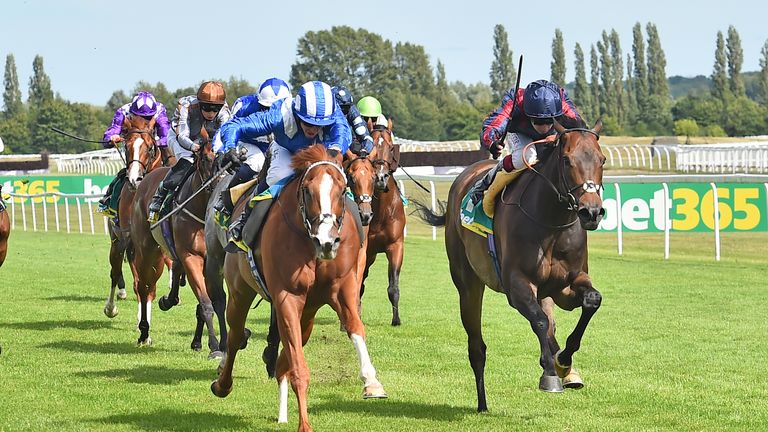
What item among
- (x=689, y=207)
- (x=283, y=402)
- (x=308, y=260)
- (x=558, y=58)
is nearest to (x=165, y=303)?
(x=283, y=402)

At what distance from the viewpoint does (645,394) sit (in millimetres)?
7684

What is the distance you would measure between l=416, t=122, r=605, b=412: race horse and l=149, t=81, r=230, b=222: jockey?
134 inches

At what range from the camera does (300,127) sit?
6.97 m

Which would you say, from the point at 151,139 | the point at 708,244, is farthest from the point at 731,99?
the point at 151,139

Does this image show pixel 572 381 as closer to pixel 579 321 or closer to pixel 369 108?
pixel 579 321

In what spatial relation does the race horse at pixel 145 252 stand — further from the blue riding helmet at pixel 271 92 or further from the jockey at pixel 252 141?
the blue riding helmet at pixel 271 92

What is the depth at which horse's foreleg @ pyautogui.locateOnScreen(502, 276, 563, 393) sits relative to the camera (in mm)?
6512

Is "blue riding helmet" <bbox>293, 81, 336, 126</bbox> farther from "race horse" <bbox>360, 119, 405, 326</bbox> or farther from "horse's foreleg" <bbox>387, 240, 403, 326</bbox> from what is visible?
"horse's foreleg" <bbox>387, 240, 403, 326</bbox>

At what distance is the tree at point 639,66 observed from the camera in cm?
8744

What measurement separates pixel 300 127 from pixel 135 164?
15.6ft

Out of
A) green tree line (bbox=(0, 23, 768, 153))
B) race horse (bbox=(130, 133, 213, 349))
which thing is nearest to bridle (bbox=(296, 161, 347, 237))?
race horse (bbox=(130, 133, 213, 349))

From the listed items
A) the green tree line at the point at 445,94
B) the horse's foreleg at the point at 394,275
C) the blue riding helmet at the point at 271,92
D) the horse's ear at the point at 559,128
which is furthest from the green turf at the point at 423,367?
the green tree line at the point at 445,94

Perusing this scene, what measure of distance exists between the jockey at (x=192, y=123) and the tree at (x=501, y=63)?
78.7 m

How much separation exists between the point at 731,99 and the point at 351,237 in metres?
80.7
